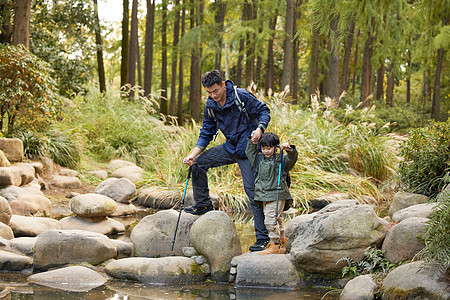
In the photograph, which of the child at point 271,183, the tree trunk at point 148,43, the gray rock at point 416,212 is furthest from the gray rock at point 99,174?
the tree trunk at point 148,43

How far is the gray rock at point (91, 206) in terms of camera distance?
659cm

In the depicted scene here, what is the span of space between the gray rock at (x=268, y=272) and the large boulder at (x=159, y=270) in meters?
0.43

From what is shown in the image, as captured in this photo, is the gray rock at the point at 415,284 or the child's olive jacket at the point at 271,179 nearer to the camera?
the gray rock at the point at 415,284

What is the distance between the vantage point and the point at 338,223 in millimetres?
4613

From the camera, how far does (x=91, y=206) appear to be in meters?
6.60

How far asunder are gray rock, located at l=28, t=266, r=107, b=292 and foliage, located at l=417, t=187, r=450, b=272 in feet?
9.11

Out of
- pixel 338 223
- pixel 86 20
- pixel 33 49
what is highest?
pixel 86 20

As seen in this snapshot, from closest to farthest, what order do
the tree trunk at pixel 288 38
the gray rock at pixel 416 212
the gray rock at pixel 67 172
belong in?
1. the gray rock at pixel 416 212
2. the gray rock at pixel 67 172
3. the tree trunk at pixel 288 38

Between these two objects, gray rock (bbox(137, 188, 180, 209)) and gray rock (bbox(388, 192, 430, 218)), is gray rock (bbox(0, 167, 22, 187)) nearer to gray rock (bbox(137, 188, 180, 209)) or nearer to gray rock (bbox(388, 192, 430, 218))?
gray rock (bbox(137, 188, 180, 209))

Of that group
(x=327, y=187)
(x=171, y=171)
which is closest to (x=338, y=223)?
(x=327, y=187)

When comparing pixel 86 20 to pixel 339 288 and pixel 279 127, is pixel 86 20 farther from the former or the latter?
pixel 339 288

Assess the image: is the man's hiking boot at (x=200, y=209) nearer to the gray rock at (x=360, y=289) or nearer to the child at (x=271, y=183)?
the child at (x=271, y=183)

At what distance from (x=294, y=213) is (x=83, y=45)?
12.2m

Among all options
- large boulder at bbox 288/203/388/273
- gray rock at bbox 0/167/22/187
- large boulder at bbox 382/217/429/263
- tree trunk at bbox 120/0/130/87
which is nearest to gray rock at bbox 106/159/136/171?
gray rock at bbox 0/167/22/187
